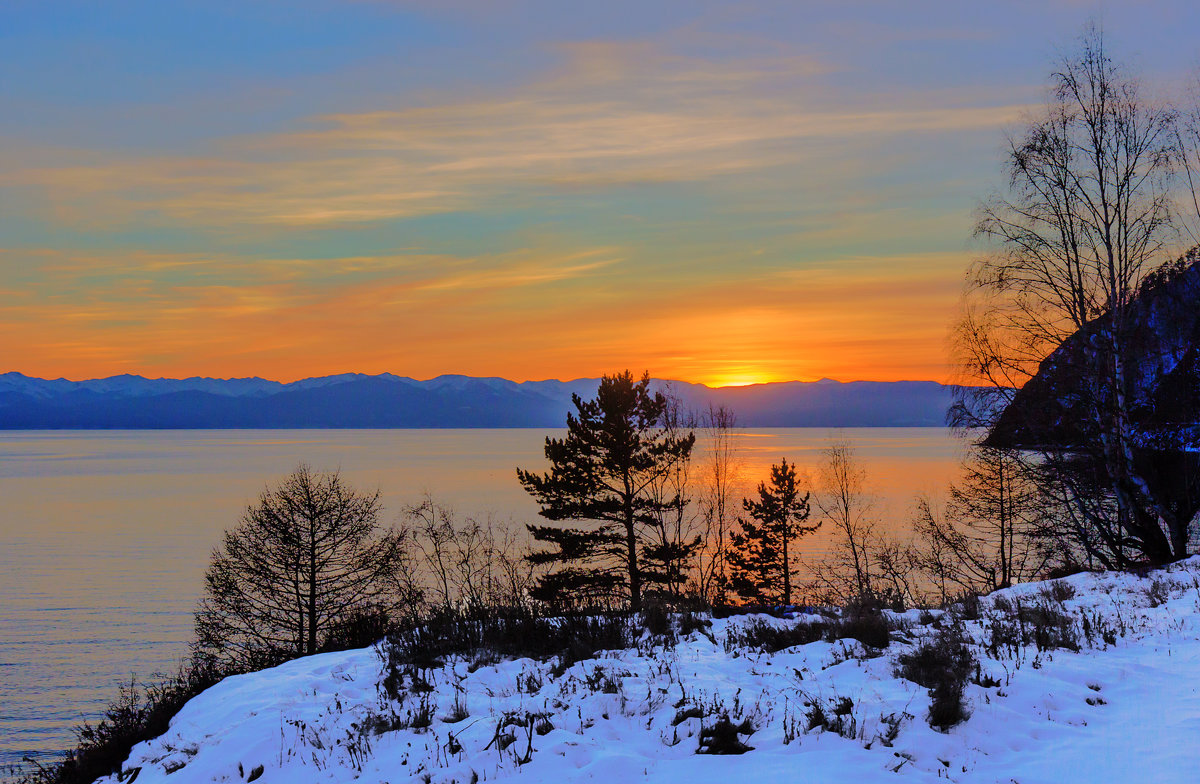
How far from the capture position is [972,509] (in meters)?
40.7

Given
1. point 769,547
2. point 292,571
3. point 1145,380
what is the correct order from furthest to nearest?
1. point 769,547
2. point 292,571
3. point 1145,380

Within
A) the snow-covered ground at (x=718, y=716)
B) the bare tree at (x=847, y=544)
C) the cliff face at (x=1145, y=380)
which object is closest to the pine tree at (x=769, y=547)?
the bare tree at (x=847, y=544)

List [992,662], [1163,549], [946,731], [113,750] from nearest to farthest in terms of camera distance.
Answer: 1. [946,731]
2. [992,662]
3. [113,750]
4. [1163,549]

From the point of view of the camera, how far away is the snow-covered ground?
580cm

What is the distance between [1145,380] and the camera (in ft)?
66.6

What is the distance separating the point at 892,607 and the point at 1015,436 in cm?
1148

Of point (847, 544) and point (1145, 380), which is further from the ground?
point (1145, 380)

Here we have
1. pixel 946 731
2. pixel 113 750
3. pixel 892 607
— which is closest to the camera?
pixel 946 731

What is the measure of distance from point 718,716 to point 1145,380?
19.7 m

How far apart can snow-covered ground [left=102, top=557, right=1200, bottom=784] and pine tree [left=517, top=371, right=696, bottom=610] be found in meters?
23.5

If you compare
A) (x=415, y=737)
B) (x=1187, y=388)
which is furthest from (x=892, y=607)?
(x=1187, y=388)

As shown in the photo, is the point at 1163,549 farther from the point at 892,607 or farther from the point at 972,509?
the point at 972,509

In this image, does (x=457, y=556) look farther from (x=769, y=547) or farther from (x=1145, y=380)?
(x=1145, y=380)

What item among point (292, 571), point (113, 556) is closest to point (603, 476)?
point (292, 571)
